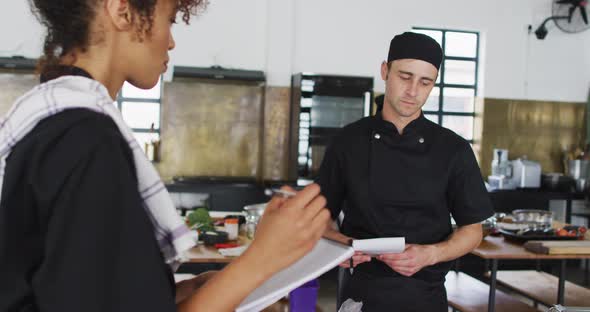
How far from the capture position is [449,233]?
2.18 m

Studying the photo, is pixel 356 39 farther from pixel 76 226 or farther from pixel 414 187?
pixel 76 226

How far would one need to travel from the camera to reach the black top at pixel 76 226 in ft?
2.10

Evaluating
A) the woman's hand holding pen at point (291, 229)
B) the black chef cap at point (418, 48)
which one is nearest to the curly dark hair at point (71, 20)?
the woman's hand holding pen at point (291, 229)

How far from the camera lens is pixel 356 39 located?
715 cm

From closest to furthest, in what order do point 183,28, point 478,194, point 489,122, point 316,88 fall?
point 478,194, point 316,88, point 183,28, point 489,122

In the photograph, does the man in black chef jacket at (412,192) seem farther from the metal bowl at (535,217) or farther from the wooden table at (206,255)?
the metal bowl at (535,217)

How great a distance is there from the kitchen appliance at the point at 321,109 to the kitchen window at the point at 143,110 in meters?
1.87

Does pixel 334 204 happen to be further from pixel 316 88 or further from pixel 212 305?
pixel 316 88

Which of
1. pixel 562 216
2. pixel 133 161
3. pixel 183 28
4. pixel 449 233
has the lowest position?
pixel 562 216

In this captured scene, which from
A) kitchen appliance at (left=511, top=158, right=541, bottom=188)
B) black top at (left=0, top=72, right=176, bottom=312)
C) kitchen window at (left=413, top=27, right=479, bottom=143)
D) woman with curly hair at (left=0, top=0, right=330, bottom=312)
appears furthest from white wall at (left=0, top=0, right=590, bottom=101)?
black top at (left=0, top=72, right=176, bottom=312)

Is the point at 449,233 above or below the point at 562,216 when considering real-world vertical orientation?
above

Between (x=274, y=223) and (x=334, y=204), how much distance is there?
5.02 feet

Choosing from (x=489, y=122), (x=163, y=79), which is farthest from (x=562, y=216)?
(x=163, y=79)

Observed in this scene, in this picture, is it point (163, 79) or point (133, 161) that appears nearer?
point (133, 161)
